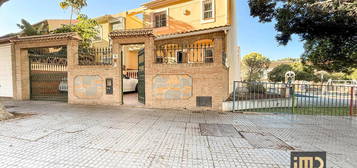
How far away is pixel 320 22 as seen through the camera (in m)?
7.80

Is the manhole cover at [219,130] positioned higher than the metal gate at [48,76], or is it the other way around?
the metal gate at [48,76]

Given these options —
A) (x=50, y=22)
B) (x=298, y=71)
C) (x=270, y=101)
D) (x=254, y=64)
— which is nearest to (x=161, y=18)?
(x=270, y=101)

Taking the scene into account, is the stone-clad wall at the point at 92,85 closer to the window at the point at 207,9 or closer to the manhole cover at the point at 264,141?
the manhole cover at the point at 264,141

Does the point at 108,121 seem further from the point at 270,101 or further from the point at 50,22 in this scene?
the point at 50,22

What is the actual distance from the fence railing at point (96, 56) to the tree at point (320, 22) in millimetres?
9525

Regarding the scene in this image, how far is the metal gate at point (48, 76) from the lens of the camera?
27.0 feet

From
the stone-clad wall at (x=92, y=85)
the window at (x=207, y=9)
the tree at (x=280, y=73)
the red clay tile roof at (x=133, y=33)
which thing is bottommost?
the stone-clad wall at (x=92, y=85)

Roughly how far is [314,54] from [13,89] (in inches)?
764

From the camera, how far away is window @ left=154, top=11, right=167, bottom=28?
12.8m

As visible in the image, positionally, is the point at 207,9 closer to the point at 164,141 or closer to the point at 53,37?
the point at 53,37

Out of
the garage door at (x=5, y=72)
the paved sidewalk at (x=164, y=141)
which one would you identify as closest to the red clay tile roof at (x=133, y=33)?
the paved sidewalk at (x=164, y=141)

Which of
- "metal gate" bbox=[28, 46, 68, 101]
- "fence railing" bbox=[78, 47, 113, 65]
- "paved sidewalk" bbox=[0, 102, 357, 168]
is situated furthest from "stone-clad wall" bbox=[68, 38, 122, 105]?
"paved sidewalk" bbox=[0, 102, 357, 168]

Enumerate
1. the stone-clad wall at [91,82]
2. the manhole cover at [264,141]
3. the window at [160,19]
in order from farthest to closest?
the window at [160,19] < the stone-clad wall at [91,82] < the manhole cover at [264,141]

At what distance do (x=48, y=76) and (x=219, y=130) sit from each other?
9849 millimetres
